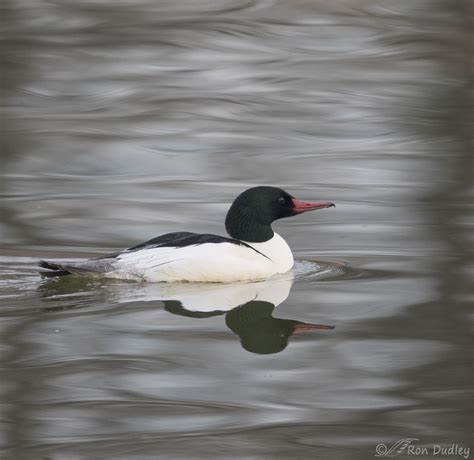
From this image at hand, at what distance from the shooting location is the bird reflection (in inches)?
264

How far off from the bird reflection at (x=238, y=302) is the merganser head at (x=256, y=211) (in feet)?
1.29

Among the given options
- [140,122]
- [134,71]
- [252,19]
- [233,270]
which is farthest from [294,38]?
[233,270]

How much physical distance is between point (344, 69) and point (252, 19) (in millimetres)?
2571

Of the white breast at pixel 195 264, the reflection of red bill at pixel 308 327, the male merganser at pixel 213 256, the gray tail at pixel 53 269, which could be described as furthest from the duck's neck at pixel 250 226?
the reflection of red bill at pixel 308 327

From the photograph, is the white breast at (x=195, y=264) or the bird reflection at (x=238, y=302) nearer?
the bird reflection at (x=238, y=302)

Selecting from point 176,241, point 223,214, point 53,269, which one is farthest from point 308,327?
point 223,214

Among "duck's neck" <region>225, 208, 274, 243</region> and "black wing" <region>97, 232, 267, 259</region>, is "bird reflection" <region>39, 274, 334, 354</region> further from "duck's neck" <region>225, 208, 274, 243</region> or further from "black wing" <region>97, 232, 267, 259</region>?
"duck's neck" <region>225, 208, 274, 243</region>

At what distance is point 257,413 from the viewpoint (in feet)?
17.7

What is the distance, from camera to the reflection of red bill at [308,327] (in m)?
6.73

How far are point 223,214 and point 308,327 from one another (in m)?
2.70
